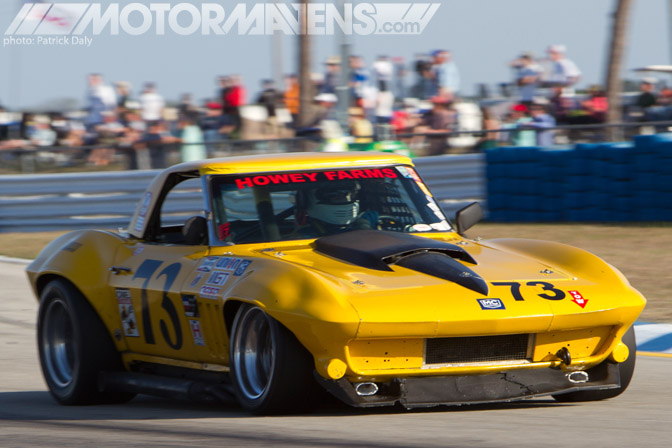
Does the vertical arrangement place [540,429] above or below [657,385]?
above

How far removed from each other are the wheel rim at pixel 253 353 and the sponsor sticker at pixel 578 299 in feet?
4.45

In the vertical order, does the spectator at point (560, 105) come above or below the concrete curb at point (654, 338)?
above

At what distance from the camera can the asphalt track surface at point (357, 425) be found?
447cm

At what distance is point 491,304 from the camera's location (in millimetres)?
5094

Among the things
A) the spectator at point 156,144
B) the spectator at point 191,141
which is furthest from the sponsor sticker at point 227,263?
the spectator at point 156,144

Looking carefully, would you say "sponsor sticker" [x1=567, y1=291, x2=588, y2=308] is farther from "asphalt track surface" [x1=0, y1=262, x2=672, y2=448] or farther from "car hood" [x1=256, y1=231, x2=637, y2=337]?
"asphalt track surface" [x1=0, y1=262, x2=672, y2=448]

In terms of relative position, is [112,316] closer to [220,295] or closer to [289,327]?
[220,295]

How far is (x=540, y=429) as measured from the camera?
15.3ft

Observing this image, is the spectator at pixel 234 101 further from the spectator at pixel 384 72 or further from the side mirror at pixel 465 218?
the side mirror at pixel 465 218

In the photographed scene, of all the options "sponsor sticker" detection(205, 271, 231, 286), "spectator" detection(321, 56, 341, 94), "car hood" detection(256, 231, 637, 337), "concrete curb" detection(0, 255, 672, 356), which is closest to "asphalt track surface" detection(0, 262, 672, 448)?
"car hood" detection(256, 231, 637, 337)

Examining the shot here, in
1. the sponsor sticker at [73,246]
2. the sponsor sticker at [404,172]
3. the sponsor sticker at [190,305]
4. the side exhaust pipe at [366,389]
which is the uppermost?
the sponsor sticker at [404,172]

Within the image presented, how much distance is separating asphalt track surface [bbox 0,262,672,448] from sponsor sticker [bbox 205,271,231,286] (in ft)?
1.99

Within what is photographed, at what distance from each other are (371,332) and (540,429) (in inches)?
31.1

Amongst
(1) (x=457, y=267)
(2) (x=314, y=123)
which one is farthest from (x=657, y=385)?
(2) (x=314, y=123)
